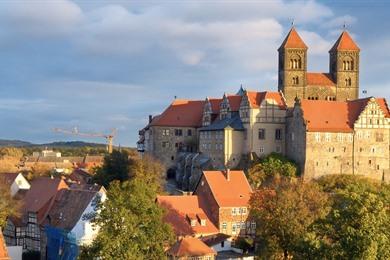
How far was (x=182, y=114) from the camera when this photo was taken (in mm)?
85688

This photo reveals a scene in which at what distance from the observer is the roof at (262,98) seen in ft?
242

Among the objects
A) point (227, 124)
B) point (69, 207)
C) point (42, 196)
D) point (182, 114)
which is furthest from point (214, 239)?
point (182, 114)

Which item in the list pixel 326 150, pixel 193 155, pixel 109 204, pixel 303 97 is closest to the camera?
pixel 109 204

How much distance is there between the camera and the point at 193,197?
2253 inches

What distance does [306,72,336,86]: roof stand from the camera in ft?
284

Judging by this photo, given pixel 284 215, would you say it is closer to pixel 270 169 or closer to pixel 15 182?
pixel 270 169

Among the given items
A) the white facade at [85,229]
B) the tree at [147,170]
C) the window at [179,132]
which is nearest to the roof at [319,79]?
the window at [179,132]

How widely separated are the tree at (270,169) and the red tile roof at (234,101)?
8.66 meters

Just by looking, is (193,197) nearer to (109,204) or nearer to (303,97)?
(109,204)

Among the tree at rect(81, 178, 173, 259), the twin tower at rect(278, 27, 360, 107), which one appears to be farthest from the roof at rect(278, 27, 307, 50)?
the tree at rect(81, 178, 173, 259)

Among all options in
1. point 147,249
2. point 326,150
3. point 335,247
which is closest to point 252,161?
point 326,150

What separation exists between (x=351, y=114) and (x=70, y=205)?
31281mm

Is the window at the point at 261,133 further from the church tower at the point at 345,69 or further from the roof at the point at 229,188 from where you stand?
the church tower at the point at 345,69

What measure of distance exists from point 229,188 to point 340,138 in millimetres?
17866
